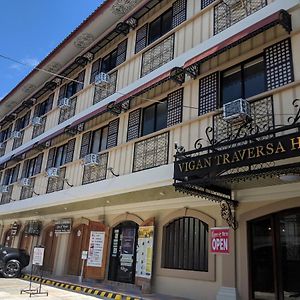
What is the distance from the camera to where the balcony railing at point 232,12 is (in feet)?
31.1

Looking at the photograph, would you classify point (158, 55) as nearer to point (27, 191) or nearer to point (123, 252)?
point (123, 252)

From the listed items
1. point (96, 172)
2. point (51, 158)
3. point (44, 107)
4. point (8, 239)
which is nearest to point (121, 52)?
point (96, 172)

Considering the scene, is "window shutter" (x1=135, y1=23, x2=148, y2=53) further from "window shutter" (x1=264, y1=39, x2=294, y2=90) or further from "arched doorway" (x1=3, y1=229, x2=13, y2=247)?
"arched doorway" (x1=3, y1=229, x2=13, y2=247)

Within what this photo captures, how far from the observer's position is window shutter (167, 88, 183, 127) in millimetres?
11023

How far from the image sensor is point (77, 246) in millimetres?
16297

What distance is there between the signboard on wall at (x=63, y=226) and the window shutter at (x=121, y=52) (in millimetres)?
7744

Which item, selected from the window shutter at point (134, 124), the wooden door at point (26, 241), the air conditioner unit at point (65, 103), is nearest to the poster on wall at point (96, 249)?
the window shutter at point (134, 124)

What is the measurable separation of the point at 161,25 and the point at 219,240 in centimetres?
808

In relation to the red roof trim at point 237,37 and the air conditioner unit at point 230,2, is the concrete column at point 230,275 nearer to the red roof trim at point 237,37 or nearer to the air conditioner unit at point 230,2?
the red roof trim at point 237,37

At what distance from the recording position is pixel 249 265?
9.21m

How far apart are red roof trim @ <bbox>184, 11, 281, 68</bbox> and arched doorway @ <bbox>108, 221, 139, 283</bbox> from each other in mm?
6711

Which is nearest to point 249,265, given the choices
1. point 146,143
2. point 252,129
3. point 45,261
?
point 252,129

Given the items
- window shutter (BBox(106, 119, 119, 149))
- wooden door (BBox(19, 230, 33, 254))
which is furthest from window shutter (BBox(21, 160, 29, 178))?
window shutter (BBox(106, 119, 119, 149))

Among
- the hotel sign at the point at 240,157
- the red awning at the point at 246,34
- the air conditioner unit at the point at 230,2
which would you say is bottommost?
the hotel sign at the point at 240,157
